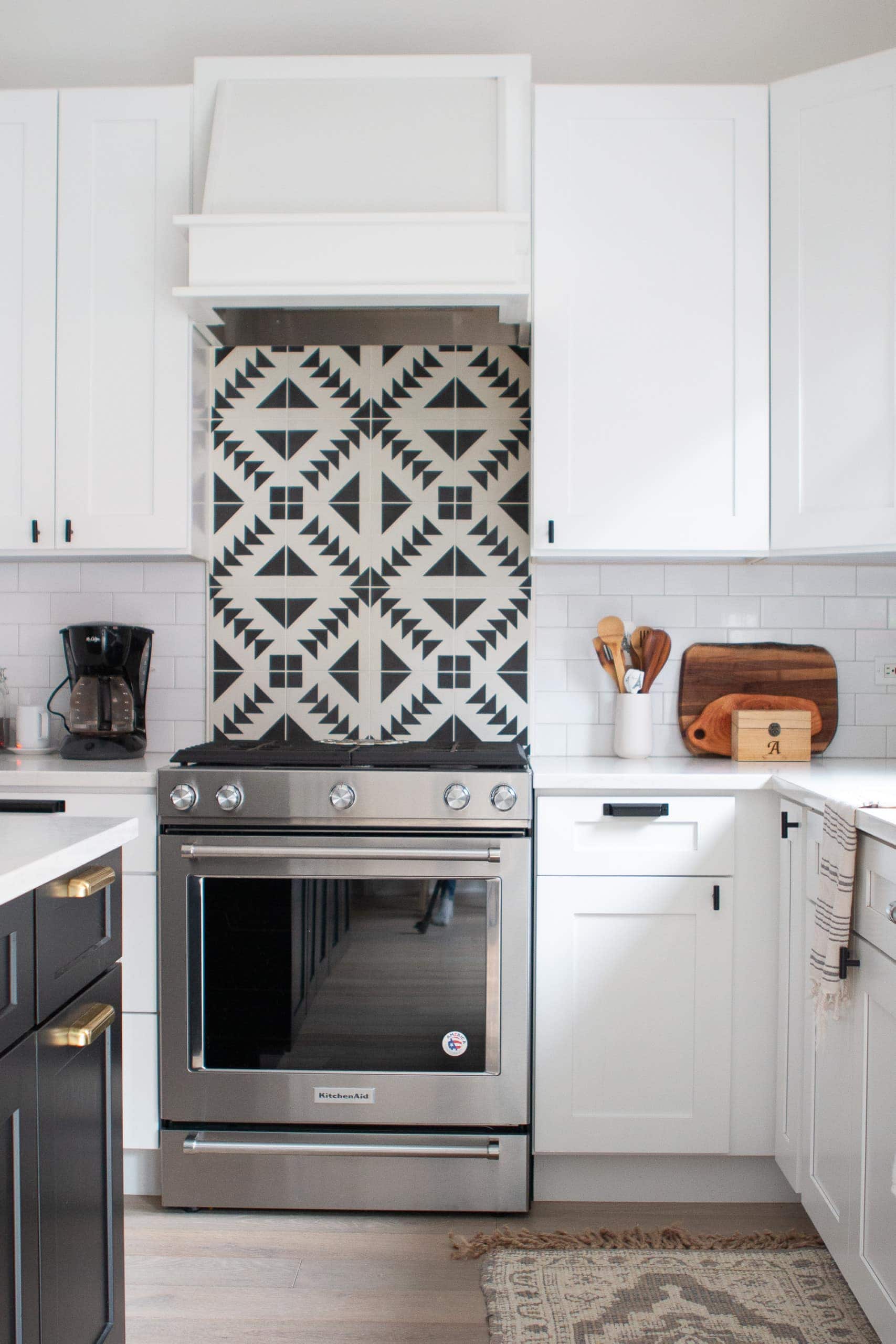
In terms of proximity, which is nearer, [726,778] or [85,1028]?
[85,1028]

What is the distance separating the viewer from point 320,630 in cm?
272

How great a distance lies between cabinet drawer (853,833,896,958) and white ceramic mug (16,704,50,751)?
81.8 inches

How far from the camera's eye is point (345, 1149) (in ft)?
6.98

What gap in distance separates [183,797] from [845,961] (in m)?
1.38

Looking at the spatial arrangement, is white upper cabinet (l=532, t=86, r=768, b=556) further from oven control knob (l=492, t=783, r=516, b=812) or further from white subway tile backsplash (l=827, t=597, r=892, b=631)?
oven control knob (l=492, t=783, r=516, b=812)

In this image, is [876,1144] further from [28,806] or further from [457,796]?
[28,806]

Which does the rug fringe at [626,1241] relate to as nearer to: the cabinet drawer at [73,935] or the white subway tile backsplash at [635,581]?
the cabinet drawer at [73,935]

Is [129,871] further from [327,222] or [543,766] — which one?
[327,222]

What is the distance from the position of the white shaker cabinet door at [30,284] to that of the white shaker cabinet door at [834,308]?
1.80 meters

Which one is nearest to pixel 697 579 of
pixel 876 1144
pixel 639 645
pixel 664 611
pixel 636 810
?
pixel 664 611

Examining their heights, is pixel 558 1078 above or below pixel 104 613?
below

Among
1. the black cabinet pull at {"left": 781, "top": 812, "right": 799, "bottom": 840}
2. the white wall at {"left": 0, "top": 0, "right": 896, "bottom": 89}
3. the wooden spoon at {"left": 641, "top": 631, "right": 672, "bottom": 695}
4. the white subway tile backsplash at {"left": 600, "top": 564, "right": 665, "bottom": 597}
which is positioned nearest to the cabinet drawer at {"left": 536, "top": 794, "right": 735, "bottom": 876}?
the black cabinet pull at {"left": 781, "top": 812, "right": 799, "bottom": 840}

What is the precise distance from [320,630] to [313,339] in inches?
30.4

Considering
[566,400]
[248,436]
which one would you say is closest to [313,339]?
[248,436]
